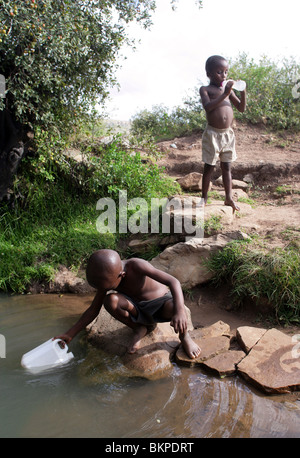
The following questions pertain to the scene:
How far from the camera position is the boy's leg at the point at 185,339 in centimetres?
281

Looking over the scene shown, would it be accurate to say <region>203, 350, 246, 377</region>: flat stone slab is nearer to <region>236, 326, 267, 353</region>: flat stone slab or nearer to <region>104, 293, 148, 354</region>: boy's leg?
<region>236, 326, 267, 353</region>: flat stone slab

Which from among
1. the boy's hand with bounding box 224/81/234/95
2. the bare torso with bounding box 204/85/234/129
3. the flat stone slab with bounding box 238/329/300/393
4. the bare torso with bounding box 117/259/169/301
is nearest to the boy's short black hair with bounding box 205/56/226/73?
the bare torso with bounding box 204/85/234/129

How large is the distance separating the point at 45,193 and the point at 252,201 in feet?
9.83

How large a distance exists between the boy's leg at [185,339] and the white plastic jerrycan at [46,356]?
0.79 metres

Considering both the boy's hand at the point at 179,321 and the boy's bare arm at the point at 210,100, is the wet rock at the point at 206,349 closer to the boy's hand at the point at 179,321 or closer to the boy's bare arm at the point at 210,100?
the boy's hand at the point at 179,321

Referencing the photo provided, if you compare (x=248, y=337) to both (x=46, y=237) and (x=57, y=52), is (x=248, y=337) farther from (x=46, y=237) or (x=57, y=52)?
(x=57, y=52)

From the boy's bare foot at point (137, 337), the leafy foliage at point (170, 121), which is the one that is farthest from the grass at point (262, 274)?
the leafy foliage at point (170, 121)

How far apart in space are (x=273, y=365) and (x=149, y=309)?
0.97 metres

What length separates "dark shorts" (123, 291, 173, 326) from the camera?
9.63ft

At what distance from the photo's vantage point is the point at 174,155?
296 inches

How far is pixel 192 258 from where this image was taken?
407 cm

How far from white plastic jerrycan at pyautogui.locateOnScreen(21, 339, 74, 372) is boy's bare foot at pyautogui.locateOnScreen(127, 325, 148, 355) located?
49cm
